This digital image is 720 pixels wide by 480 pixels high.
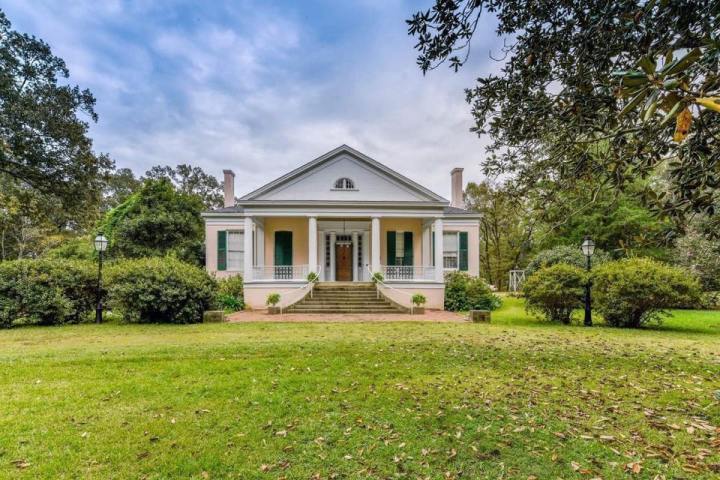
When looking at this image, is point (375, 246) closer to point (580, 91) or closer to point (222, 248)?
point (222, 248)

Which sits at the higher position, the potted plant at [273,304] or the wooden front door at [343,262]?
the wooden front door at [343,262]

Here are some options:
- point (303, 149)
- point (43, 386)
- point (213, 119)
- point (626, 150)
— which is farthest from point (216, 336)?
point (303, 149)

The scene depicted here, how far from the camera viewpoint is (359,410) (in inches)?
151

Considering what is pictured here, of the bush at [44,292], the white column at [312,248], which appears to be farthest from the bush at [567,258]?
the bush at [44,292]

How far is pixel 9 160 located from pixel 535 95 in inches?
559

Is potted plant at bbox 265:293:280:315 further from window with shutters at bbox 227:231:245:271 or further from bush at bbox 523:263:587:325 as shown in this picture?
bush at bbox 523:263:587:325

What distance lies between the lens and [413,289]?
1481cm

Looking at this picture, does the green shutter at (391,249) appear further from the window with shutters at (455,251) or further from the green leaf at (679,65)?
the green leaf at (679,65)

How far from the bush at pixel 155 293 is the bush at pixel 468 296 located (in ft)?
31.4

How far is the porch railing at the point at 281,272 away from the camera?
15.1m

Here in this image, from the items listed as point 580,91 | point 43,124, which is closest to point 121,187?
point 43,124

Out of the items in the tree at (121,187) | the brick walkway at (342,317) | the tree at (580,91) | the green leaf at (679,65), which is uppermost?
the tree at (121,187)

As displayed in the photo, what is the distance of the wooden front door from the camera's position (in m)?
17.1

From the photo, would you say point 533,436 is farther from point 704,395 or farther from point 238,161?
point 238,161
